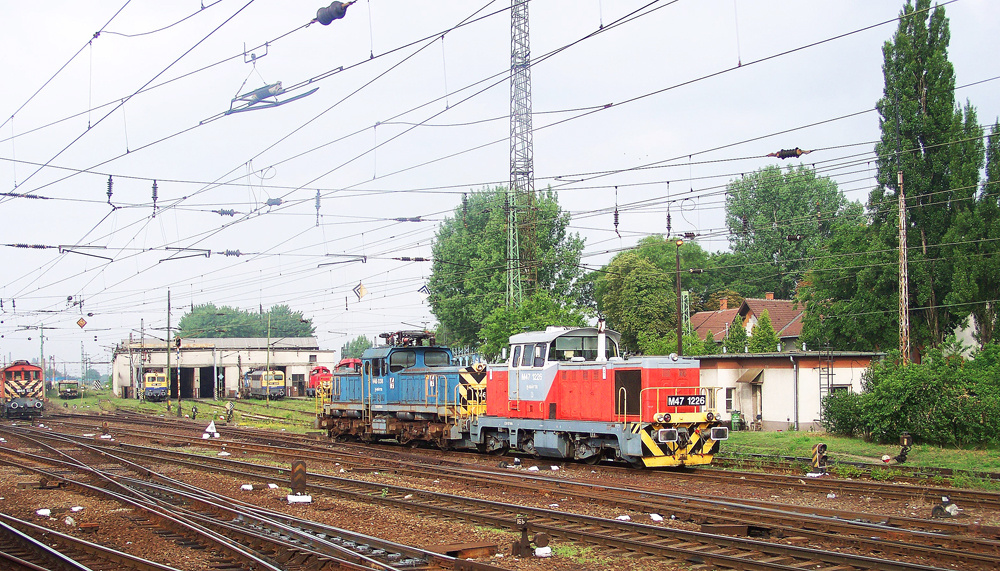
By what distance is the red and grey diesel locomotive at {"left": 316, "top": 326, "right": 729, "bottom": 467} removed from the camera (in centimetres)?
1744

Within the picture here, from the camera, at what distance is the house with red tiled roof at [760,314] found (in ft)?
181

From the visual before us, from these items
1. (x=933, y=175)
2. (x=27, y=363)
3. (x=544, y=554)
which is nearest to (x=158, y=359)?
(x=27, y=363)

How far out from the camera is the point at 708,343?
4844cm

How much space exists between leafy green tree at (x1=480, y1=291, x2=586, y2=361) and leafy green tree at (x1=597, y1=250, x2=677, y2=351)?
26703 mm

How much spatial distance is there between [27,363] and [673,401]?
1587 inches

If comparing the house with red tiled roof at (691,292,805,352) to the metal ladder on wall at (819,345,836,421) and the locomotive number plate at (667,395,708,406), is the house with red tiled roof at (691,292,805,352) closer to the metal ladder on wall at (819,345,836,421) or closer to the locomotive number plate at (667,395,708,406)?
the metal ladder on wall at (819,345,836,421)

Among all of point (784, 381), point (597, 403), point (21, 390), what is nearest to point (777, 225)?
point (784, 381)

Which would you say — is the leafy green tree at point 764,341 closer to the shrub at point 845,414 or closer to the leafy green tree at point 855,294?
the leafy green tree at point 855,294

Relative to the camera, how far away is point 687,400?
17.8 meters

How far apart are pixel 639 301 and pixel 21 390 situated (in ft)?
142

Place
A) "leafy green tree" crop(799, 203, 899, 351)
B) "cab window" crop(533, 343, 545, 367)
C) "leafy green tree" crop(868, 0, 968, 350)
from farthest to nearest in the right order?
"leafy green tree" crop(799, 203, 899, 351)
"leafy green tree" crop(868, 0, 968, 350)
"cab window" crop(533, 343, 545, 367)

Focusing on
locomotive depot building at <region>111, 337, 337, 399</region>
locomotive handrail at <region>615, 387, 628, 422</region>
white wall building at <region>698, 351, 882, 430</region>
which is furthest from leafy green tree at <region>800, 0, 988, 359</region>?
locomotive depot building at <region>111, 337, 337, 399</region>

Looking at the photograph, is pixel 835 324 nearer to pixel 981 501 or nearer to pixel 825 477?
pixel 825 477

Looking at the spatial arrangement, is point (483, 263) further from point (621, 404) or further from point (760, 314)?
point (621, 404)
